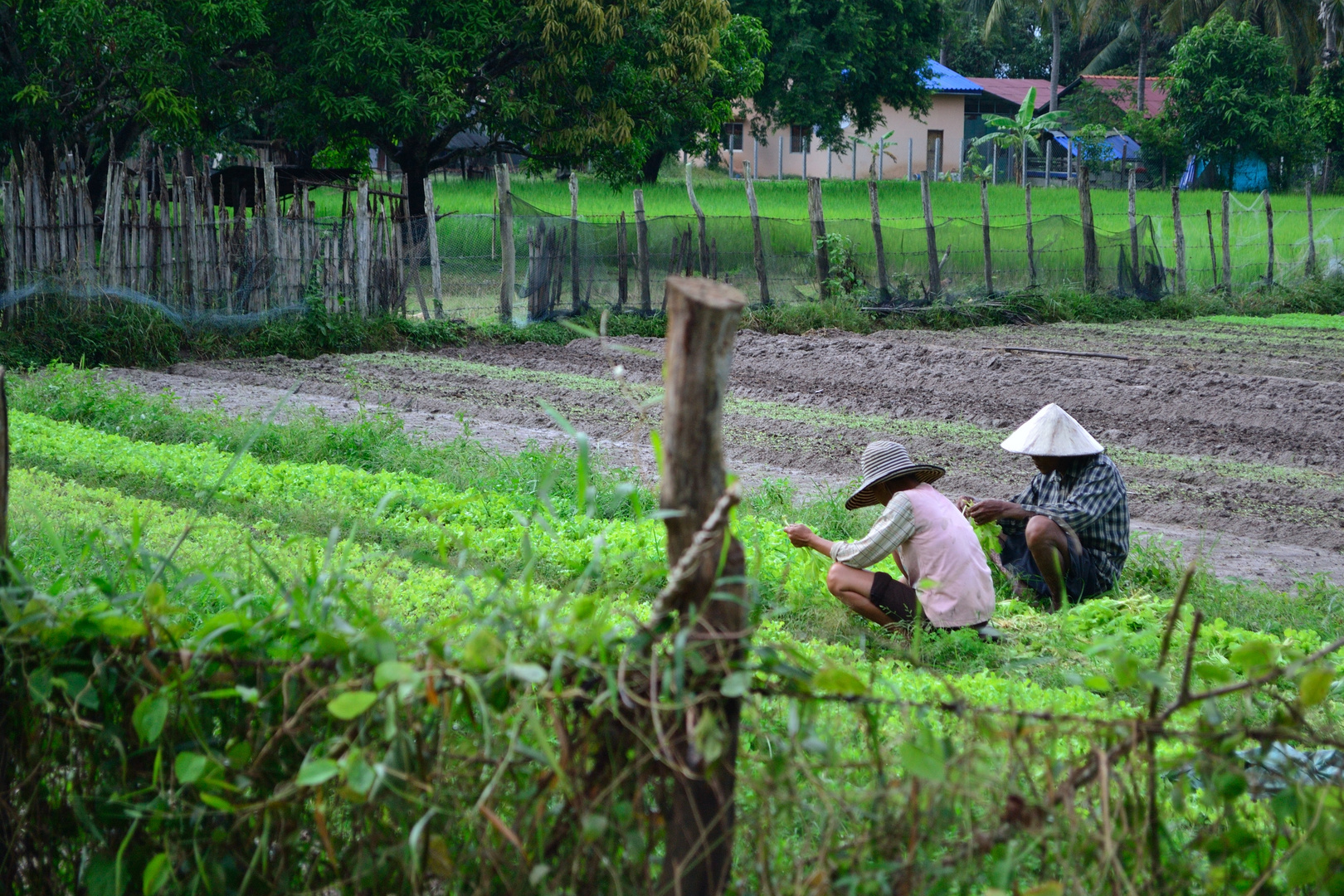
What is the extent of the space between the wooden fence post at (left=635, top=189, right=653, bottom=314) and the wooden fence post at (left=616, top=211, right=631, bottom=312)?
18 cm

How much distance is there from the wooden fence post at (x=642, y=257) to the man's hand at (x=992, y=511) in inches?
485

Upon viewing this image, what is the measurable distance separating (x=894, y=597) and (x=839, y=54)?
31.6 metres

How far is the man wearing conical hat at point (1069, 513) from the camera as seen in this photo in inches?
230

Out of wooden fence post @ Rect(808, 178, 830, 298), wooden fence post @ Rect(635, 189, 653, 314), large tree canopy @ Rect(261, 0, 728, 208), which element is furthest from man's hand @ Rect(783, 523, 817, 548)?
large tree canopy @ Rect(261, 0, 728, 208)

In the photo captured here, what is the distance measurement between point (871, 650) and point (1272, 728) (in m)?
3.34

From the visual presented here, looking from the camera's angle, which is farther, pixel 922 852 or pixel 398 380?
pixel 398 380

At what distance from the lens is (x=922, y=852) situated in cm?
203

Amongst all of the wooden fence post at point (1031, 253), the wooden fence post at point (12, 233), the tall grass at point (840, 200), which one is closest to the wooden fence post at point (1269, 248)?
the wooden fence post at point (1031, 253)

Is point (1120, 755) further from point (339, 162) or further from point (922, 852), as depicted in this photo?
point (339, 162)

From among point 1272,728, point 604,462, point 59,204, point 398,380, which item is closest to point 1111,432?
point 604,462

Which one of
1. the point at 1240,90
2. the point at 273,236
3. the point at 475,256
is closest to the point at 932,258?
the point at 475,256

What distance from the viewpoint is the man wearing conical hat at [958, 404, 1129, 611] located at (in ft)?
19.2

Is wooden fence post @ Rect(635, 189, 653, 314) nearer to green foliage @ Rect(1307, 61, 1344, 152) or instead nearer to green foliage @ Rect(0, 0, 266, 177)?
green foliage @ Rect(0, 0, 266, 177)

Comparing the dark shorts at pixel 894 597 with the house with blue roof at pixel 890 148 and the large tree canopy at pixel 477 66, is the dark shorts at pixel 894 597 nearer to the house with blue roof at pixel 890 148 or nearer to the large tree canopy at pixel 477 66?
the large tree canopy at pixel 477 66
